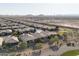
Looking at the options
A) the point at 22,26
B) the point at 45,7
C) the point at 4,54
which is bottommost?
the point at 4,54

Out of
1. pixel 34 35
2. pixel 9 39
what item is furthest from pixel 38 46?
pixel 9 39

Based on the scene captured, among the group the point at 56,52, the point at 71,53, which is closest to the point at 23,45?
the point at 56,52

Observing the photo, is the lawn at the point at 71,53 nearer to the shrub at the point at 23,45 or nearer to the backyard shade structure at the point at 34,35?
the backyard shade structure at the point at 34,35

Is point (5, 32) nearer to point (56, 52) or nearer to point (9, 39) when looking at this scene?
point (9, 39)

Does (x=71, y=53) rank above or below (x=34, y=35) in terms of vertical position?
below

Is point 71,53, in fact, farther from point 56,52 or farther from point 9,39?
point 9,39

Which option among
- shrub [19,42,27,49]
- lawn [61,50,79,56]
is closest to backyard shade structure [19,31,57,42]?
shrub [19,42,27,49]

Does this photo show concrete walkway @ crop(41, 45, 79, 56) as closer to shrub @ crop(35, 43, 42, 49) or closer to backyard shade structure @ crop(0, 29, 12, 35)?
shrub @ crop(35, 43, 42, 49)

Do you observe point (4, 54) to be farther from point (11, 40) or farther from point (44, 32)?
point (44, 32)

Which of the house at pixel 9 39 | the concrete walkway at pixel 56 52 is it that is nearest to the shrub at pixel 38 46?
the concrete walkway at pixel 56 52

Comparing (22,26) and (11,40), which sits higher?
(22,26)

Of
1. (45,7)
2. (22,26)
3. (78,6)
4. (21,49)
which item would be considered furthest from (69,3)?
(21,49)
